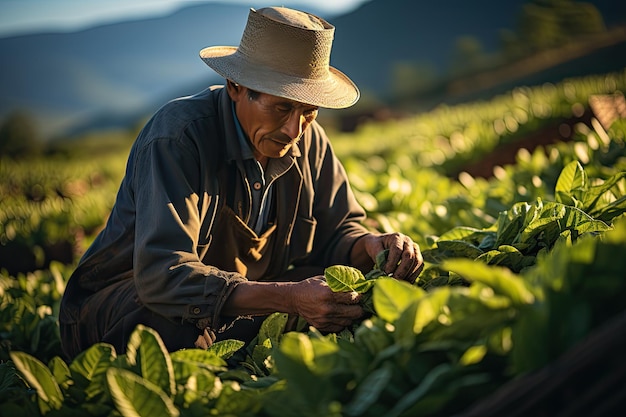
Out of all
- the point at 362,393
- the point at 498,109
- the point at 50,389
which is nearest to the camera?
the point at 362,393

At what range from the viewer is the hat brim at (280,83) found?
2150 millimetres

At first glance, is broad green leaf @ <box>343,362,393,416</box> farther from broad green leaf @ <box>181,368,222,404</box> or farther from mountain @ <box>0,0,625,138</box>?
mountain @ <box>0,0,625,138</box>

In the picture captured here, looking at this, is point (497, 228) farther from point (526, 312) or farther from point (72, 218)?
point (72, 218)

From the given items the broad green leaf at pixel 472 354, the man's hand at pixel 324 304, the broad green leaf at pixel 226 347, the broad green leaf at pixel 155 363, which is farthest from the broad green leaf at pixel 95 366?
the broad green leaf at pixel 472 354

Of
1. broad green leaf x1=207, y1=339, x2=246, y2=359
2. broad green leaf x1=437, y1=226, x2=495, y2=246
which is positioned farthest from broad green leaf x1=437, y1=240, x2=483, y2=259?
broad green leaf x1=207, y1=339, x2=246, y2=359

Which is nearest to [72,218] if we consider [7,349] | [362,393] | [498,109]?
[7,349]

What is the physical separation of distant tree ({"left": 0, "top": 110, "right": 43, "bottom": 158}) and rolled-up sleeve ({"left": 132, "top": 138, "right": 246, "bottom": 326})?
16.4 meters

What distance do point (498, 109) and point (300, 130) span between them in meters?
6.68

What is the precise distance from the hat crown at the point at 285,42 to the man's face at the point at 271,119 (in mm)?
112

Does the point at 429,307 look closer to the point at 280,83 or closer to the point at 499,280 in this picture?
the point at 499,280

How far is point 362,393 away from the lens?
1385mm

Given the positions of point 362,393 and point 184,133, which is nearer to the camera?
point 362,393

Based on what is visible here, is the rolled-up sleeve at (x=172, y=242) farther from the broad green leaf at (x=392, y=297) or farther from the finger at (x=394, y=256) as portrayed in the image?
the broad green leaf at (x=392, y=297)

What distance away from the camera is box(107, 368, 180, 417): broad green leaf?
140cm
